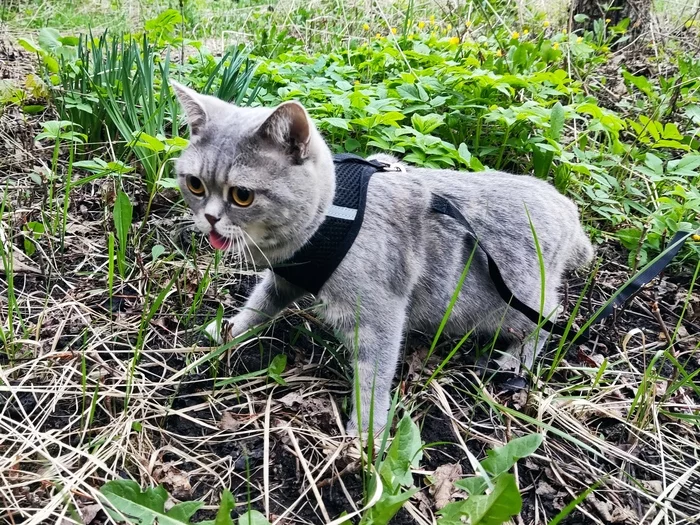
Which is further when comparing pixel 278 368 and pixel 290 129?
pixel 278 368

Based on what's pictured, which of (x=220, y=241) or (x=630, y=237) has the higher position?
(x=220, y=241)

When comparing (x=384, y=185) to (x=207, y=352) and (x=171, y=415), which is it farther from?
(x=171, y=415)

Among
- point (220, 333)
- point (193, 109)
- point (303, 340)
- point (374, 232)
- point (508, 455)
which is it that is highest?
point (193, 109)

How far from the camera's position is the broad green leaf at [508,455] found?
1455 millimetres

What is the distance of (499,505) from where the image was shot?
1.26m

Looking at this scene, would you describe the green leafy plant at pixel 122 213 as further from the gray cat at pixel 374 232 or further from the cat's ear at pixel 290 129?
the cat's ear at pixel 290 129

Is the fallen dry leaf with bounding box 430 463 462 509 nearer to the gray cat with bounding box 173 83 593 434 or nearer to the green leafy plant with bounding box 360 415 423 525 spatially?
the green leafy plant with bounding box 360 415 423 525

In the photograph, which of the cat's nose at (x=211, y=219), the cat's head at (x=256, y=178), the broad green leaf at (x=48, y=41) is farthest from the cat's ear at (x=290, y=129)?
the broad green leaf at (x=48, y=41)

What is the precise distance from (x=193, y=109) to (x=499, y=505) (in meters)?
1.49

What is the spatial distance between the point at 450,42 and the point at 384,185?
6.81 feet

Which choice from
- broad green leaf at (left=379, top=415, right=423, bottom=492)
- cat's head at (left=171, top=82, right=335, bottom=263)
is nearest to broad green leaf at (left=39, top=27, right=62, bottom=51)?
cat's head at (left=171, top=82, right=335, bottom=263)

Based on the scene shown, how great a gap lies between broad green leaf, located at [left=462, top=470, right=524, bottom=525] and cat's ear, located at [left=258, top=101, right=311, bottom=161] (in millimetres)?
1106

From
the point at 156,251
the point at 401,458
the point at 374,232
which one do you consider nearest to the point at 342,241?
the point at 374,232

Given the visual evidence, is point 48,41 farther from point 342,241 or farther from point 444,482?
point 444,482
